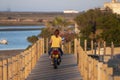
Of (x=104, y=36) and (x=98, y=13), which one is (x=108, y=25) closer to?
(x=104, y=36)

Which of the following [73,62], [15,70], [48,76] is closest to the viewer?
[15,70]

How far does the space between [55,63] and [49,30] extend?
54662 millimetres

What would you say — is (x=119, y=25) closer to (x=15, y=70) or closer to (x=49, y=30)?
(x=49, y=30)

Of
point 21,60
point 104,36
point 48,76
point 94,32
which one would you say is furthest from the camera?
point 94,32

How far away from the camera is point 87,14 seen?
3408 inches

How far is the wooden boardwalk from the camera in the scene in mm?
23453

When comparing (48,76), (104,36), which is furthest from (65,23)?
(48,76)

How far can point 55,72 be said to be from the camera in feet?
85.0

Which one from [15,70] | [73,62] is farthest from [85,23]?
[15,70]

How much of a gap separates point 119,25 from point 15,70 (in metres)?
58.7

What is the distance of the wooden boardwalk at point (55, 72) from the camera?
23.5 metres

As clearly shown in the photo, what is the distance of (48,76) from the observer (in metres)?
24.0

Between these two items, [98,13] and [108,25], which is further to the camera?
[98,13]

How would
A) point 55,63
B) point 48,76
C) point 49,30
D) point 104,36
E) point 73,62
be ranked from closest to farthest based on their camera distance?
point 48,76, point 55,63, point 73,62, point 104,36, point 49,30
